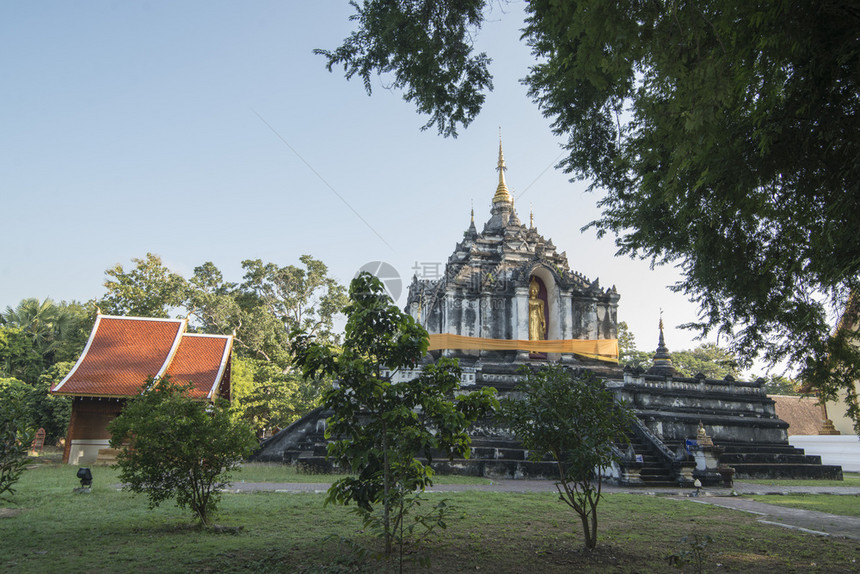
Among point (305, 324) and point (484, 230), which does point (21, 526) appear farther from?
point (305, 324)

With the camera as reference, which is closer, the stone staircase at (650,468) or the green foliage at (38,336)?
the stone staircase at (650,468)

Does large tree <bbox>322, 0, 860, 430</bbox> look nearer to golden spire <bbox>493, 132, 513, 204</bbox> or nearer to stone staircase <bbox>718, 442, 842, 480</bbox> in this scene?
stone staircase <bbox>718, 442, 842, 480</bbox>

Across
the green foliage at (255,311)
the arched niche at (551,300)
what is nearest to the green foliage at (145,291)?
the green foliage at (255,311)

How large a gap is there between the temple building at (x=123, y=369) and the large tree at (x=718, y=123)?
499 inches

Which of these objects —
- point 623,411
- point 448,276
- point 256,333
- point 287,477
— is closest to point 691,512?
point 623,411

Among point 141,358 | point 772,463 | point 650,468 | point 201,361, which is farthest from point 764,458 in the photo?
point 141,358

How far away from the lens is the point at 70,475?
14539mm

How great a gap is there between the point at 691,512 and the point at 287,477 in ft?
29.9

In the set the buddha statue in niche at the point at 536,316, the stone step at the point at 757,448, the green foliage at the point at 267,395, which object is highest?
the buddha statue in niche at the point at 536,316

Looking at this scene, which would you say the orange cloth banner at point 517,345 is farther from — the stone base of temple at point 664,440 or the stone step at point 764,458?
the stone step at point 764,458

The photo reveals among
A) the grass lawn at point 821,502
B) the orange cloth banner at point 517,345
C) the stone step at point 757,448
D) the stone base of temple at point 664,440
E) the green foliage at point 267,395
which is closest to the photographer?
the grass lawn at point 821,502

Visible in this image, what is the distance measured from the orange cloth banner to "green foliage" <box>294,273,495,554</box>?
17859 mm

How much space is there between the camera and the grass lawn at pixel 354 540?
18.4 ft

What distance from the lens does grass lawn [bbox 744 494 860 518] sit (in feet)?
34.0
